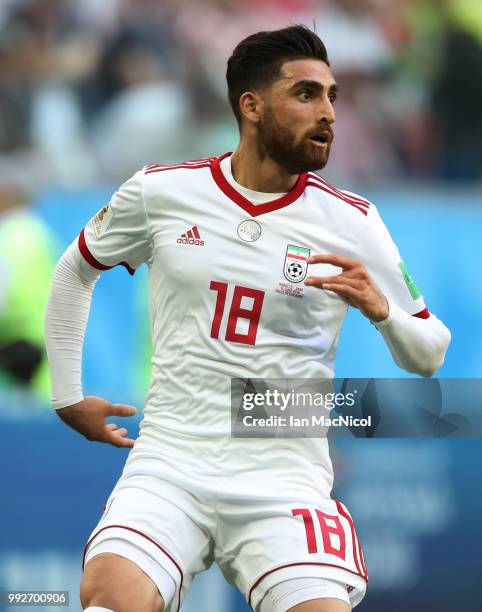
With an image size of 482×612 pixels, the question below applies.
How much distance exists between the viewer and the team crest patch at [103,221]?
3.95 m

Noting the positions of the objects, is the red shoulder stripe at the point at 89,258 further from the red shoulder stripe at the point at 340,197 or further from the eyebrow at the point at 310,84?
the eyebrow at the point at 310,84

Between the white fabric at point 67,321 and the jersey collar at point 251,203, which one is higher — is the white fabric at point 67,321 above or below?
below

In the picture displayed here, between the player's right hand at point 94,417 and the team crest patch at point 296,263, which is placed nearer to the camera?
the team crest patch at point 296,263

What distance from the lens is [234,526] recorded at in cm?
358

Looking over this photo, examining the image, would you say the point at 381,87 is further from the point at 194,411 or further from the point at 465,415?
the point at 194,411

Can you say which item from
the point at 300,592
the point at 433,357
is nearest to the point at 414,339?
the point at 433,357

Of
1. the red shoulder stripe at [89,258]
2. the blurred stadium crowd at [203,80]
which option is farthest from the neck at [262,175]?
the blurred stadium crowd at [203,80]

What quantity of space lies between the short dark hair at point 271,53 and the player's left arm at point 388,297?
20.5 inches

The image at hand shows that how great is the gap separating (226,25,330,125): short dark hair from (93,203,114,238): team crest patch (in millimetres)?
505

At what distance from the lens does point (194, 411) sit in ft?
12.1

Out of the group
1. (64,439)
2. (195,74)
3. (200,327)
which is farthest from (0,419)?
(200,327)

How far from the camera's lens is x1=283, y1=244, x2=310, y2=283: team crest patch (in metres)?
3.73

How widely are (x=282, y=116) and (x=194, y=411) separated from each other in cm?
92

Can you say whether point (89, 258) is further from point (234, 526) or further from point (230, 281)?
point (234, 526)
